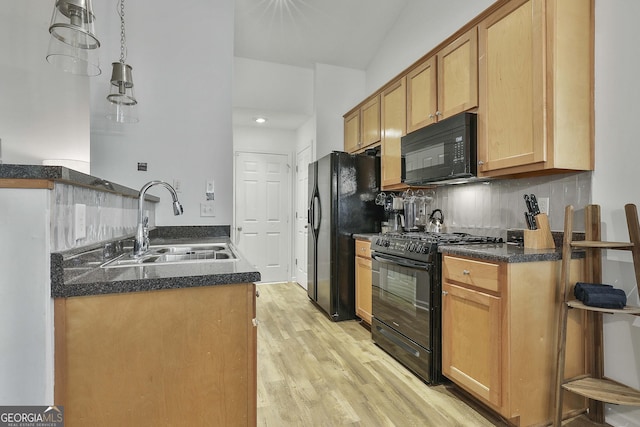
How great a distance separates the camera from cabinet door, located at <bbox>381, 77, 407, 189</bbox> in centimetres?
304

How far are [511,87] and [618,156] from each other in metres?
0.65

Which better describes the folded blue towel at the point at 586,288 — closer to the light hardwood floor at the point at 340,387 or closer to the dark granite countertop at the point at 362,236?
the light hardwood floor at the point at 340,387

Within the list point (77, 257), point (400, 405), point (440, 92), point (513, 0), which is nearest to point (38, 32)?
point (77, 257)

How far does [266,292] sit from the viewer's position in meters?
4.62

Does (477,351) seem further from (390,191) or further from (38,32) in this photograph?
(38,32)

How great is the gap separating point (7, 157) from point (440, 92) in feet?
10.7

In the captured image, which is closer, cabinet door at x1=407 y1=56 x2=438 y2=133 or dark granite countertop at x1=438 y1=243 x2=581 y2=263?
dark granite countertop at x1=438 y1=243 x2=581 y2=263

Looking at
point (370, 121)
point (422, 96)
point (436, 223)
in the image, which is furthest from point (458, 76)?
Answer: point (370, 121)

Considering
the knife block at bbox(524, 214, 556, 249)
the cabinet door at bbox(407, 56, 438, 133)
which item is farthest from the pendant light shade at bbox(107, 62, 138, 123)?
the knife block at bbox(524, 214, 556, 249)

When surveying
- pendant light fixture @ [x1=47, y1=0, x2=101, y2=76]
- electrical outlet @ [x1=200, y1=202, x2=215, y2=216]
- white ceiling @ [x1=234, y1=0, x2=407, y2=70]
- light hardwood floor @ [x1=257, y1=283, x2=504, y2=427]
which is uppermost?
white ceiling @ [x1=234, y1=0, x2=407, y2=70]

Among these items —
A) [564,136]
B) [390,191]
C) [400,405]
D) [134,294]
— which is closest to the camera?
[134,294]

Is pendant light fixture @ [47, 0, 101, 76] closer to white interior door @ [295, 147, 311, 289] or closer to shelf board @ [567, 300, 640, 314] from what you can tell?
shelf board @ [567, 300, 640, 314]

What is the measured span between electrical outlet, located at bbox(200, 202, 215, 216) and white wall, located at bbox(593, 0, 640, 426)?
8.58ft

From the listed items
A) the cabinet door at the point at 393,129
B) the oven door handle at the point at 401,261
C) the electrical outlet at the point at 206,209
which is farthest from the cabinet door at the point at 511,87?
the electrical outlet at the point at 206,209
